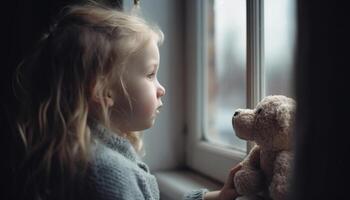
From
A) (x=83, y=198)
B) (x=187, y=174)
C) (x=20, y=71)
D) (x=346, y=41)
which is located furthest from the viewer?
(x=187, y=174)

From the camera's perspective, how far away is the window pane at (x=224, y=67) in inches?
40.7

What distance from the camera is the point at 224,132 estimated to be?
1151 millimetres

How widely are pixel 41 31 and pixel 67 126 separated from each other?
470 millimetres

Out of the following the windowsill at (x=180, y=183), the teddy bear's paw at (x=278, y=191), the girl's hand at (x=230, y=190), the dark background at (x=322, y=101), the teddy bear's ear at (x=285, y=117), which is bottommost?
the windowsill at (x=180, y=183)

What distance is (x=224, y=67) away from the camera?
114 centimetres

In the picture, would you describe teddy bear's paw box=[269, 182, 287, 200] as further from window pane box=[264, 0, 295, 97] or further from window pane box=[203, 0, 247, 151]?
window pane box=[203, 0, 247, 151]

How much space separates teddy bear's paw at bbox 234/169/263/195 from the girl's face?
0.77ft

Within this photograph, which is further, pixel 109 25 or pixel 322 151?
pixel 109 25

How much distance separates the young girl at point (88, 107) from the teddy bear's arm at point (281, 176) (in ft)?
0.54

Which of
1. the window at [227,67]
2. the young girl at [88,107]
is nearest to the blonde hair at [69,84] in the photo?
the young girl at [88,107]

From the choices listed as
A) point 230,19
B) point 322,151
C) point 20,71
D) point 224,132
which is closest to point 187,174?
point 224,132

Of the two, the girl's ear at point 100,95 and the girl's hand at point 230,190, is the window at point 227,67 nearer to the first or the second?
the girl's hand at point 230,190

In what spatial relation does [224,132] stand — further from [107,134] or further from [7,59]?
[7,59]

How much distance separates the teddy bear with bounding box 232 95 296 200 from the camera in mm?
671
